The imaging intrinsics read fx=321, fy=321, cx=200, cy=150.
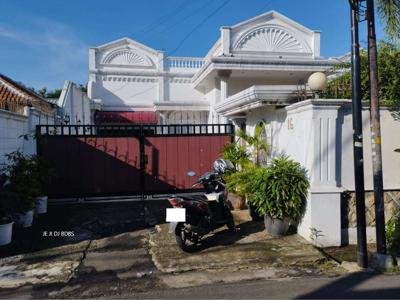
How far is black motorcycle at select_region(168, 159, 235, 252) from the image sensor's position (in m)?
4.75

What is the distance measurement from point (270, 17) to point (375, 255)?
11.4m

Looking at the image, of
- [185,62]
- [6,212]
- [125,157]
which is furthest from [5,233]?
[185,62]

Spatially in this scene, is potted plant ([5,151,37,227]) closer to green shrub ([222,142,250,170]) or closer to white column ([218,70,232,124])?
green shrub ([222,142,250,170])

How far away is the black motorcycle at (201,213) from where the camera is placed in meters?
4.75

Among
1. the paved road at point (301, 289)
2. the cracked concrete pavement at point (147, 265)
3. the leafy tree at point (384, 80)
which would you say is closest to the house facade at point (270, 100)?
the leafy tree at point (384, 80)

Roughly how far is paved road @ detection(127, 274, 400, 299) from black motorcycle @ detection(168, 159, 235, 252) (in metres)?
1.21

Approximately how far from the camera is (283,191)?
5.08 metres

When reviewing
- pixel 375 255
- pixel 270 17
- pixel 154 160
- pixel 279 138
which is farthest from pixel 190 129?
pixel 270 17

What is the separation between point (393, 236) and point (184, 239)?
3062mm

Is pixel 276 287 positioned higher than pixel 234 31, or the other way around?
pixel 234 31

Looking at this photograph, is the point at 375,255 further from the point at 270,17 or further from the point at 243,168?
the point at 270,17

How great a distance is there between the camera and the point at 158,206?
781 cm

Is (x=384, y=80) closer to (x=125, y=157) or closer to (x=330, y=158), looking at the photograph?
(x=330, y=158)

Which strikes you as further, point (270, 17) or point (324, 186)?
point (270, 17)
